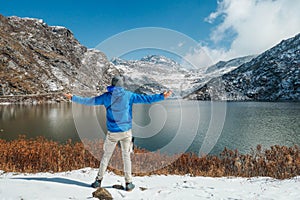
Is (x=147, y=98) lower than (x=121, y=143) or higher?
higher

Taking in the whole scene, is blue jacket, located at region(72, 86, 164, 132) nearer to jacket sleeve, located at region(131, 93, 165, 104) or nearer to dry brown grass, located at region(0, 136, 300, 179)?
jacket sleeve, located at region(131, 93, 165, 104)

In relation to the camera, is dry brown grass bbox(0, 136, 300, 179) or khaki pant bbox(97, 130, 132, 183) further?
dry brown grass bbox(0, 136, 300, 179)

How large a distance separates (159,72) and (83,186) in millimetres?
8528

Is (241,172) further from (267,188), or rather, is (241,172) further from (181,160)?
(267,188)

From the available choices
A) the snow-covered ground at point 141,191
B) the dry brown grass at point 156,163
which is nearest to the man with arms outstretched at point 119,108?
the snow-covered ground at point 141,191

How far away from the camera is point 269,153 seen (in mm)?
13281

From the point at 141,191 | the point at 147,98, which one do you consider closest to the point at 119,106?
the point at 147,98

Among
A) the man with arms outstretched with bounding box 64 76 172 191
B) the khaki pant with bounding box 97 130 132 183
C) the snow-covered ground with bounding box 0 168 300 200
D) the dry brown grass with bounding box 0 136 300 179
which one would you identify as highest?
the man with arms outstretched with bounding box 64 76 172 191

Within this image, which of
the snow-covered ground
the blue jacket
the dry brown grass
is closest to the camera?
the snow-covered ground

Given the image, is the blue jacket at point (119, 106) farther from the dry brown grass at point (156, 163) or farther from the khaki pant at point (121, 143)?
the dry brown grass at point (156, 163)

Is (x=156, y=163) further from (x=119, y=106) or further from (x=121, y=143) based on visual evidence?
(x=119, y=106)

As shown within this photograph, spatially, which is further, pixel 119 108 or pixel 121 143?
pixel 121 143

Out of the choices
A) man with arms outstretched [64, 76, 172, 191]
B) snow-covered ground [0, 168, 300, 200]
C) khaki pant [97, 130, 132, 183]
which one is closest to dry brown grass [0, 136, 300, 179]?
snow-covered ground [0, 168, 300, 200]

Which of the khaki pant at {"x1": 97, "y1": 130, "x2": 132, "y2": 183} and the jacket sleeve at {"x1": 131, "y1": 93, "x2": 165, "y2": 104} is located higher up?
the jacket sleeve at {"x1": 131, "y1": 93, "x2": 165, "y2": 104}
